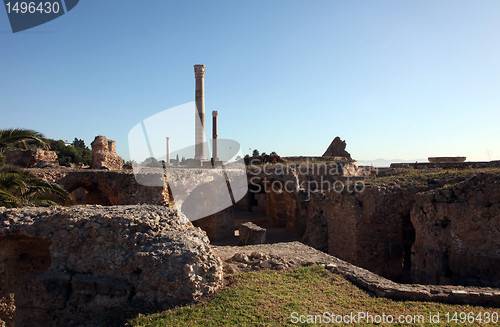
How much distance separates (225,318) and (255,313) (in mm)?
402

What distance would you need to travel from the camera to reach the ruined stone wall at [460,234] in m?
Result: 6.72

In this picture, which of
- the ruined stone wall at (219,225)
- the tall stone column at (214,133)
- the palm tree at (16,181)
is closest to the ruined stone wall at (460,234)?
the ruined stone wall at (219,225)

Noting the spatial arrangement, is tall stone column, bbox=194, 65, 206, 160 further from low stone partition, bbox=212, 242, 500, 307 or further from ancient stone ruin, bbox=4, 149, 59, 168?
low stone partition, bbox=212, 242, 500, 307

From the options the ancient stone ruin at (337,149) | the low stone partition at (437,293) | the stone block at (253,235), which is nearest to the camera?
the low stone partition at (437,293)

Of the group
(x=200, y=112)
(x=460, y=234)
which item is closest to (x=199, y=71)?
(x=200, y=112)

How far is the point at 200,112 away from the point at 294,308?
18439 millimetres

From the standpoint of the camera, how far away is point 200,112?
845 inches

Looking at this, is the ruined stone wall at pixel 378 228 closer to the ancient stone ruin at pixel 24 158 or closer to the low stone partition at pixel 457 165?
the low stone partition at pixel 457 165

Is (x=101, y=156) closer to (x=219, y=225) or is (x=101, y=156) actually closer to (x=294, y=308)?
(x=219, y=225)

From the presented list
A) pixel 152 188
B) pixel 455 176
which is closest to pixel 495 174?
pixel 455 176

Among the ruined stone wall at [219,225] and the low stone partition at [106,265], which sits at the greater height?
the low stone partition at [106,265]

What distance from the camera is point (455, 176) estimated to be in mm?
9086

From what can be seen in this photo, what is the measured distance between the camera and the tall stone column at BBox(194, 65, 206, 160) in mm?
21188

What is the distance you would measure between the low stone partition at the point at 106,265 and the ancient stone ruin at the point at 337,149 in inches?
932
